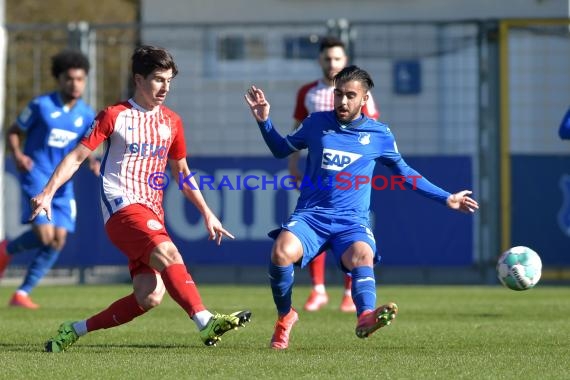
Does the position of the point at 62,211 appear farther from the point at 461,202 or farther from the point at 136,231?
the point at 461,202

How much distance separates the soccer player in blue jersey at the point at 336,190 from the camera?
765cm

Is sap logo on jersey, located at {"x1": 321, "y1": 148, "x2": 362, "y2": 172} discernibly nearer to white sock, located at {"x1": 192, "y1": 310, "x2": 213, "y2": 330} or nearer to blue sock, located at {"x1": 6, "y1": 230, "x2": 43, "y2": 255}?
white sock, located at {"x1": 192, "y1": 310, "x2": 213, "y2": 330}

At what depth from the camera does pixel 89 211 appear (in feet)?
49.6

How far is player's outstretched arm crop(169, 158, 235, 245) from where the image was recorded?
25.1 feet

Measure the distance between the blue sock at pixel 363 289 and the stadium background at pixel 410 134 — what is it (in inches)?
284

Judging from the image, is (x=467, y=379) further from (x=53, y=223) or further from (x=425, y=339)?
(x=53, y=223)

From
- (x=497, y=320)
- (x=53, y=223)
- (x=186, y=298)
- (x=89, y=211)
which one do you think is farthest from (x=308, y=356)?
(x=89, y=211)

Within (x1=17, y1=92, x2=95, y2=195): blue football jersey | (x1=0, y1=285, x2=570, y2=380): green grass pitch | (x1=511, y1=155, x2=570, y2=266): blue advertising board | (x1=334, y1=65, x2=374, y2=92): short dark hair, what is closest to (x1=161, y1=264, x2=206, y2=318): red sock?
(x1=0, y1=285, x2=570, y2=380): green grass pitch

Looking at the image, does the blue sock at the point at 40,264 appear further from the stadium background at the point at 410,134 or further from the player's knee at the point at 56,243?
the stadium background at the point at 410,134

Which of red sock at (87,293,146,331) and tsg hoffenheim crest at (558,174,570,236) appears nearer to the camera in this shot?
red sock at (87,293,146,331)

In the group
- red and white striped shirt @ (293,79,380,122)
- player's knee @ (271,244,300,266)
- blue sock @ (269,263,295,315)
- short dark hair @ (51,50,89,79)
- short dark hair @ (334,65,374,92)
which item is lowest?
blue sock @ (269,263,295,315)

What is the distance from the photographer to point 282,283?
774cm

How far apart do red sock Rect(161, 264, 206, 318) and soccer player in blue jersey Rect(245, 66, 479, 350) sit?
0.58 m

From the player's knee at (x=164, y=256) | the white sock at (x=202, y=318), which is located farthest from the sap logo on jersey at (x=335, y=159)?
the white sock at (x=202, y=318)
